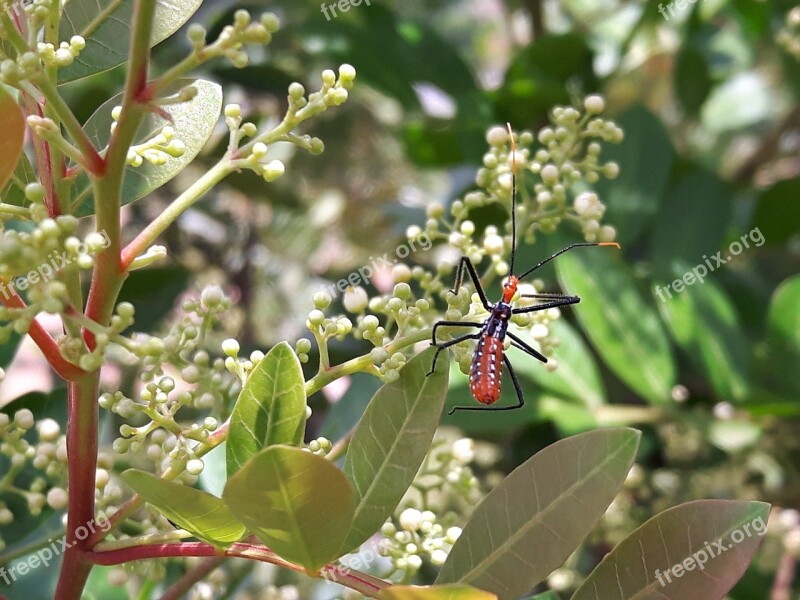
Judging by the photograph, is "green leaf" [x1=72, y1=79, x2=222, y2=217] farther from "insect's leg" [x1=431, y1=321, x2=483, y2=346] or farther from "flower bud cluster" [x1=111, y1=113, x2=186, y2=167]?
"insect's leg" [x1=431, y1=321, x2=483, y2=346]

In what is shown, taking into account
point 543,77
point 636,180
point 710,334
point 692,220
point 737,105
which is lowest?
point 710,334

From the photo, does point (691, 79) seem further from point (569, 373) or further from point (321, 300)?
point (321, 300)

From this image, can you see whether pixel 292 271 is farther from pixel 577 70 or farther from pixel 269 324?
pixel 577 70

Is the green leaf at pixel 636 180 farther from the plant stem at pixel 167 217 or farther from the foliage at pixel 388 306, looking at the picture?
the plant stem at pixel 167 217

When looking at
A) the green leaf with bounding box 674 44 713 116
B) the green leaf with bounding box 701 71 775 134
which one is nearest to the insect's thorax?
the green leaf with bounding box 674 44 713 116

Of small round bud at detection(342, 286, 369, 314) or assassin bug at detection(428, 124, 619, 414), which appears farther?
assassin bug at detection(428, 124, 619, 414)

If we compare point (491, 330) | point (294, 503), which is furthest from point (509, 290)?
point (294, 503)
